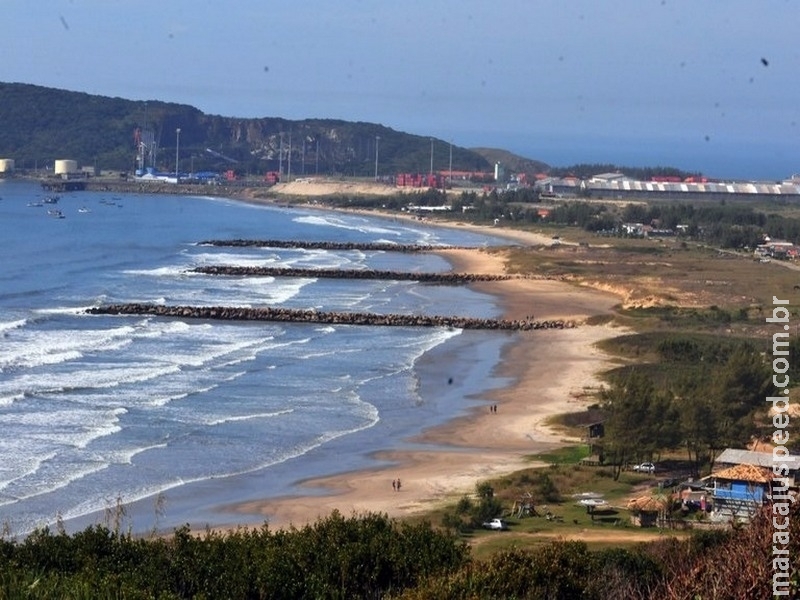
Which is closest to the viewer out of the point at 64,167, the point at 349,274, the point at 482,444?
the point at 482,444

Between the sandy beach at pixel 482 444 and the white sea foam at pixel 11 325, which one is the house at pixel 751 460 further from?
the white sea foam at pixel 11 325

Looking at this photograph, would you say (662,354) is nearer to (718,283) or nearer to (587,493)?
(587,493)

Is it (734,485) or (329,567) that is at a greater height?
(329,567)

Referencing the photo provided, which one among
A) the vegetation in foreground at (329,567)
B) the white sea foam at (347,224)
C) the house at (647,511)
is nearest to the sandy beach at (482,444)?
the house at (647,511)

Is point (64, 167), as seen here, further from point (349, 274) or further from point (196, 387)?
point (196, 387)

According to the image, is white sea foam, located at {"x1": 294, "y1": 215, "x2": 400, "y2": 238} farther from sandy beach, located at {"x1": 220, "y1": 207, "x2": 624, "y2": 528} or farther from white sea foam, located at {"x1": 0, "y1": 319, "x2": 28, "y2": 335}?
sandy beach, located at {"x1": 220, "y1": 207, "x2": 624, "y2": 528}

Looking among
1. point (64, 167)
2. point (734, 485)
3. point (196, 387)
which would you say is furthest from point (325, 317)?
point (64, 167)
